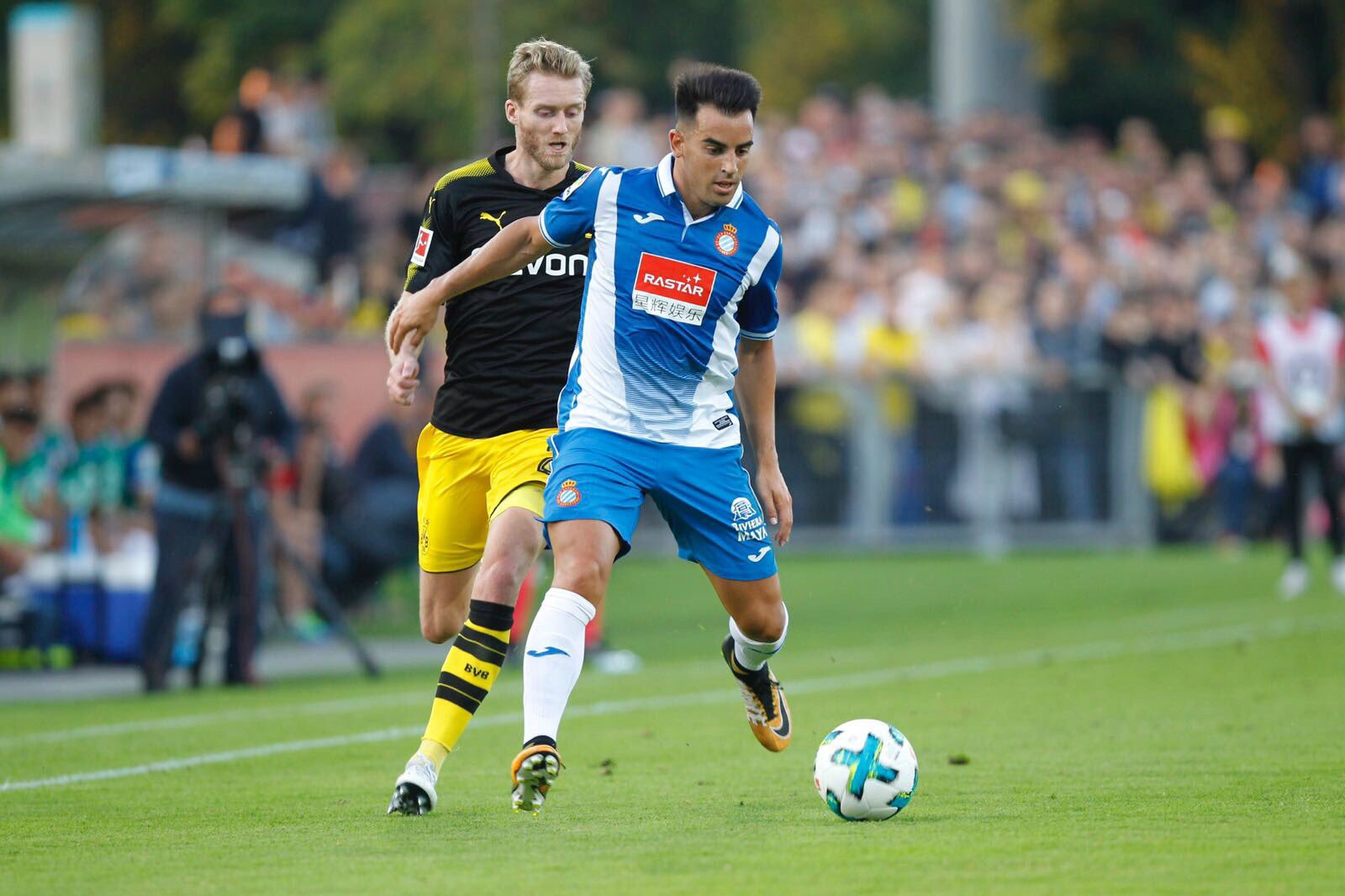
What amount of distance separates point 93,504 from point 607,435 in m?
9.06

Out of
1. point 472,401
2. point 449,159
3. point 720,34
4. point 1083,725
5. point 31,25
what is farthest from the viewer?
point 720,34

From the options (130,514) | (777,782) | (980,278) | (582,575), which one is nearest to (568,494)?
(582,575)

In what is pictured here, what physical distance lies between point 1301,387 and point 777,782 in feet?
35.7

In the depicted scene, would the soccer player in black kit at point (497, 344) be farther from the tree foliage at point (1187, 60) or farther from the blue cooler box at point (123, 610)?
the tree foliage at point (1187, 60)

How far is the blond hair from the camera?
7.78 m

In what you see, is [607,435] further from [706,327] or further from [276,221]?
[276,221]

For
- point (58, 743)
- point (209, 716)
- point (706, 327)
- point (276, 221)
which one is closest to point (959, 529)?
point (276, 221)

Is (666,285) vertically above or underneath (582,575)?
above

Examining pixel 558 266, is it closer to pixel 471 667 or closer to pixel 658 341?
pixel 658 341

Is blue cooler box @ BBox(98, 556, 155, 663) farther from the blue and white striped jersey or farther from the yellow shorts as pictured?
the blue and white striped jersey

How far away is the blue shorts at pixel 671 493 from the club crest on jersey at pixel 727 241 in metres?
0.67

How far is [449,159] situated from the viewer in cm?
3434

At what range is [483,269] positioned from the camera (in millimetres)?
7117

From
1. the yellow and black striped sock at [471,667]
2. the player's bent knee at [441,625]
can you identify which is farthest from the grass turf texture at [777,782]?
the player's bent knee at [441,625]
